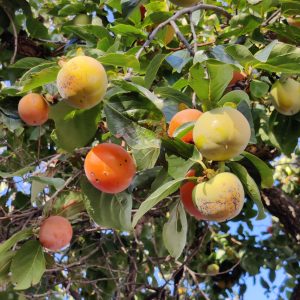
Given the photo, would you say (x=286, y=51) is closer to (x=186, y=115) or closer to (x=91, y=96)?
(x=186, y=115)

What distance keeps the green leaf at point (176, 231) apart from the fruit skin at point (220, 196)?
281 millimetres

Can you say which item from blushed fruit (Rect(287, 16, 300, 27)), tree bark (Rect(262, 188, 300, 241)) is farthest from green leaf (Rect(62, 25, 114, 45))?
tree bark (Rect(262, 188, 300, 241))

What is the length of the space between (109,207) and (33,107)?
435 mm

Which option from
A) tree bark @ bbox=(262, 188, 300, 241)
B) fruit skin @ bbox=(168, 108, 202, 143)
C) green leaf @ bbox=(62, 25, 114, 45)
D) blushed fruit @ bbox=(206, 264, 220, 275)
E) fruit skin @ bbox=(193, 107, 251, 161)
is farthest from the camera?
blushed fruit @ bbox=(206, 264, 220, 275)

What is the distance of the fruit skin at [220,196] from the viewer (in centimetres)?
105

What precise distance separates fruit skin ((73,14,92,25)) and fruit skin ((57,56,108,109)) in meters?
1.32

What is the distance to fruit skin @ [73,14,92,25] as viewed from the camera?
239cm

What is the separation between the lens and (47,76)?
120cm

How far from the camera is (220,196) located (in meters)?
1.05

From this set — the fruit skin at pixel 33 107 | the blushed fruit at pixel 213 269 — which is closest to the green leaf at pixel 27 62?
the fruit skin at pixel 33 107

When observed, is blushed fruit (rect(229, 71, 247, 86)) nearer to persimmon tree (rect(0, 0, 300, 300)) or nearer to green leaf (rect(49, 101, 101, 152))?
persimmon tree (rect(0, 0, 300, 300))

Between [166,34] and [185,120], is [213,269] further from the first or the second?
[185,120]

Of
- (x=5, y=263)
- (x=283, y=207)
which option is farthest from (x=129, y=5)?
(x=283, y=207)

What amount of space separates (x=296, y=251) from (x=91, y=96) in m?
2.62
